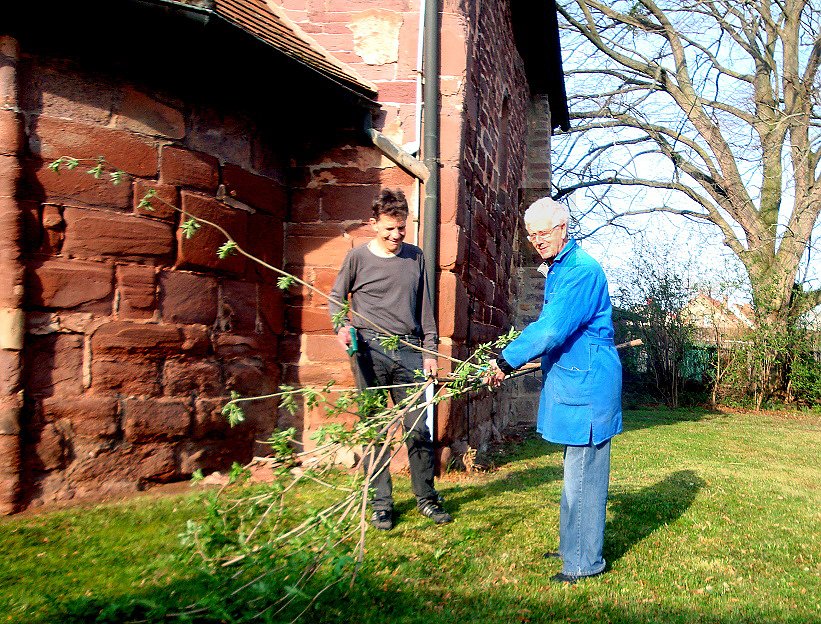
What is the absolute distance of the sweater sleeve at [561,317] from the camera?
3.66m

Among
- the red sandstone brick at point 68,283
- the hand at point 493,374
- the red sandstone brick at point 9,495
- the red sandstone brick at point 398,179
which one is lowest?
the red sandstone brick at point 9,495

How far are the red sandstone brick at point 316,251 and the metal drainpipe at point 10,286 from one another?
6.91 ft

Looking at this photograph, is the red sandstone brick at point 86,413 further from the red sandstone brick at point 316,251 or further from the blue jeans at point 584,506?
the blue jeans at point 584,506

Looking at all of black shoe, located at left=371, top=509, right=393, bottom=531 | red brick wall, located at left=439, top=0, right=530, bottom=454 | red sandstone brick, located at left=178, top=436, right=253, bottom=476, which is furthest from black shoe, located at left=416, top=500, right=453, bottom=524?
red sandstone brick, located at left=178, top=436, right=253, bottom=476

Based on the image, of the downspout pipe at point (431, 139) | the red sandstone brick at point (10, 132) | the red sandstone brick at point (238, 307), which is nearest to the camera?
the red sandstone brick at point (10, 132)

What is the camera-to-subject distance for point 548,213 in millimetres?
3789

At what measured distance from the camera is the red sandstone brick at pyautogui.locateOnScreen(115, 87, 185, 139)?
4.90 metres

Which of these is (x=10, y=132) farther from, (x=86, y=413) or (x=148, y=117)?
(x=86, y=413)

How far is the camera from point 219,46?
198 inches

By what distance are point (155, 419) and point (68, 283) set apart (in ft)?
3.28

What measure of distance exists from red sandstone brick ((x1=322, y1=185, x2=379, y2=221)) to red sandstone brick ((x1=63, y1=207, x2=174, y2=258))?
1.40 meters

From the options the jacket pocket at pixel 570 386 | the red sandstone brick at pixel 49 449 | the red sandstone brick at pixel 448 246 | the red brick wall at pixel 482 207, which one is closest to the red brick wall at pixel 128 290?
the red sandstone brick at pixel 49 449

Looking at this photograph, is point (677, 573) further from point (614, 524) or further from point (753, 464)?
point (753, 464)

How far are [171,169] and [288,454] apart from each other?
2362 millimetres
